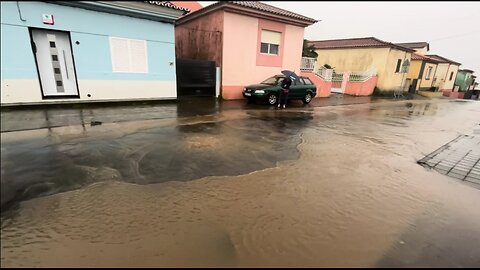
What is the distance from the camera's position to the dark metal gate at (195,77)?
12.9 meters

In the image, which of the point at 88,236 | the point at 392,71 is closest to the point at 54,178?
the point at 88,236

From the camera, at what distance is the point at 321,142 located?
712 centimetres

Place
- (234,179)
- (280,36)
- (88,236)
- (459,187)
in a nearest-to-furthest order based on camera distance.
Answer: (88,236) < (234,179) < (459,187) < (280,36)

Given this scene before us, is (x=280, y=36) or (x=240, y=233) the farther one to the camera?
(x=280, y=36)

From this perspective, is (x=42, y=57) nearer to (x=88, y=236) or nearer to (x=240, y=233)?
(x=88, y=236)

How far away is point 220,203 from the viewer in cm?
373

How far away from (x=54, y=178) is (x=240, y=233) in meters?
3.17

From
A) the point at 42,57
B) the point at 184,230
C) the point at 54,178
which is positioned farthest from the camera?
the point at 42,57

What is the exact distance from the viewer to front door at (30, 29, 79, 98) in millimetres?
8797

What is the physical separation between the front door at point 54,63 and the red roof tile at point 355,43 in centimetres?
2316

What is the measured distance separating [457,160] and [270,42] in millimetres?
11007

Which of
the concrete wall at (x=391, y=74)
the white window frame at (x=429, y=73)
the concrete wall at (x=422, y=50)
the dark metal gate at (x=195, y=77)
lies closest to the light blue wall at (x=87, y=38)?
the dark metal gate at (x=195, y=77)

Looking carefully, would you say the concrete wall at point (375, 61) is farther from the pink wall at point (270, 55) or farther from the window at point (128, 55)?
the window at point (128, 55)

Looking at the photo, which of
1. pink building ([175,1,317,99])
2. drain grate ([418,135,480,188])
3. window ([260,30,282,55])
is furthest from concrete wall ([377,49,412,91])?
drain grate ([418,135,480,188])
